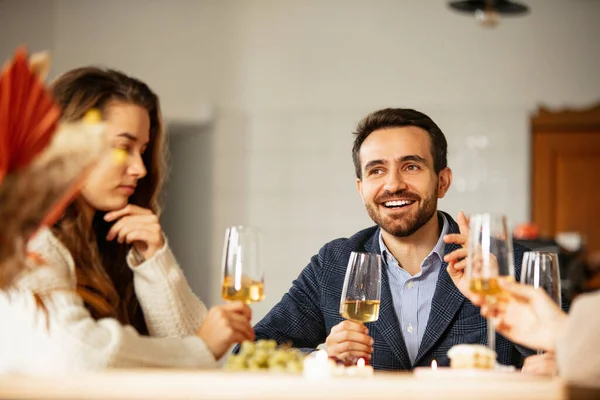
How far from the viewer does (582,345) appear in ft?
4.27

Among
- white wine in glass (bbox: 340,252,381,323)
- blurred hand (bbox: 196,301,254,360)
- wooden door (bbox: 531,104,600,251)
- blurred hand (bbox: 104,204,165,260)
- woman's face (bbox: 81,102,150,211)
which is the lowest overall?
blurred hand (bbox: 196,301,254,360)

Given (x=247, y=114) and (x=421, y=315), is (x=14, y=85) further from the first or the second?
(x=247, y=114)

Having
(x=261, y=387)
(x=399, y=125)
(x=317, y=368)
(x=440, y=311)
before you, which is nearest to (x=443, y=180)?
(x=399, y=125)

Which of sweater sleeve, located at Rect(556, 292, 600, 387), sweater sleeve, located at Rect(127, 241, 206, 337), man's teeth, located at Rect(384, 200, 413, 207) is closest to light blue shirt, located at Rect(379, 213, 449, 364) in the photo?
man's teeth, located at Rect(384, 200, 413, 207)

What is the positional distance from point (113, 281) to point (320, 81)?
391 cm

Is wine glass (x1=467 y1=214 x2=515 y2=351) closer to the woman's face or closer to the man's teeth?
the woman's face

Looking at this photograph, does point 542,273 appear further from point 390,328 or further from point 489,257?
point 390,328

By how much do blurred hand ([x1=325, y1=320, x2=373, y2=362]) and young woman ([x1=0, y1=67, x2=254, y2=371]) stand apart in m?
0.35

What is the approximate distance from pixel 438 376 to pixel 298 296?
4.66ft

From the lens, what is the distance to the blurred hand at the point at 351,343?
7.02 ft


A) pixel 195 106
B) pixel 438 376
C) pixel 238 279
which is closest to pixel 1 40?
pixel 195 106

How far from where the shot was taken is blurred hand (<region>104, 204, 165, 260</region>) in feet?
6.35

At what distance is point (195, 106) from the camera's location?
584 cm

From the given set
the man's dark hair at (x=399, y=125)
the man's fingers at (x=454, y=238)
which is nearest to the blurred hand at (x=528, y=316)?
the man's fingers at (x=454, y=238)
